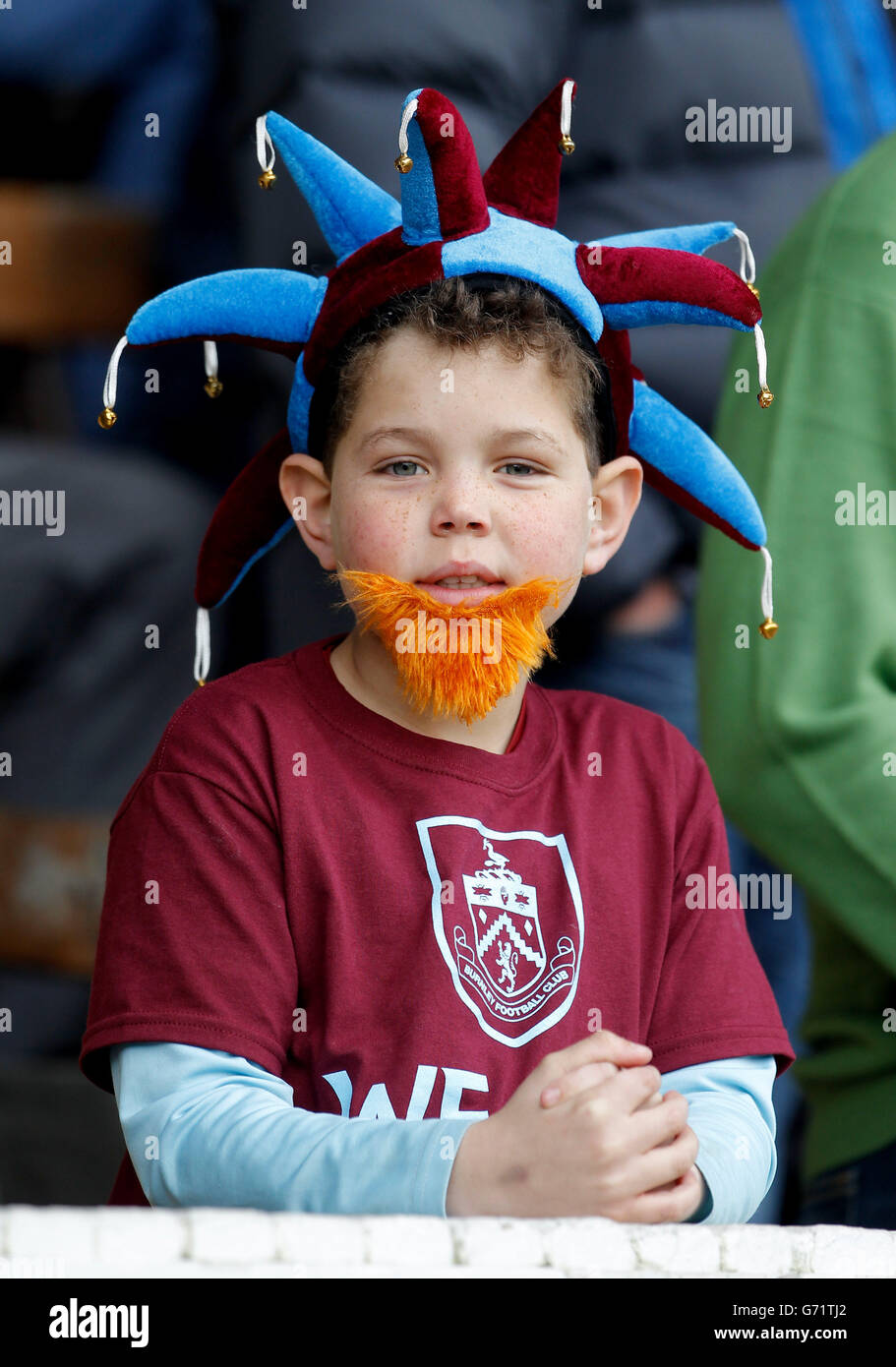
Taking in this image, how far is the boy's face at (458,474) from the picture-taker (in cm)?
105

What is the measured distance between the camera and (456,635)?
3.44ft

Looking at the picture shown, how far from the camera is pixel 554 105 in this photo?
1111mm

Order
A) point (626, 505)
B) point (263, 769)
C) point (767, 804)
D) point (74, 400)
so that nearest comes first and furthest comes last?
1. point (263, 769)
2. point (626, 505)
3. point (767, 804)
4. point (74, 400)

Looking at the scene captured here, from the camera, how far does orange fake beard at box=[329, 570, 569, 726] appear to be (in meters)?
1.05

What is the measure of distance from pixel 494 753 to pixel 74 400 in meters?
1.26

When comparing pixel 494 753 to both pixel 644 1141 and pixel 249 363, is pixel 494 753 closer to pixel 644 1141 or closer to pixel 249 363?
pixel 644 1141

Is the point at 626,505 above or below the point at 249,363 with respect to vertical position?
below

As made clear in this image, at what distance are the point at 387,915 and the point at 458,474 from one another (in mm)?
290

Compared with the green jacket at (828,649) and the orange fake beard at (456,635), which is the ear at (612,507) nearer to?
the orange fake beard at (456,635)

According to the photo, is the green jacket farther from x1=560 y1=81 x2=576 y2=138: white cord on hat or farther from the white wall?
the white wall

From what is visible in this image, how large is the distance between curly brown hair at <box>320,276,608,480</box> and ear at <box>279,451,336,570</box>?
32mm

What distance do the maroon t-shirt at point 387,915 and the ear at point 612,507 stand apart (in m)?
0.15

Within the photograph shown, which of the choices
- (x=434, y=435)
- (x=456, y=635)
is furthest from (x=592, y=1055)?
(x=434, y=435)

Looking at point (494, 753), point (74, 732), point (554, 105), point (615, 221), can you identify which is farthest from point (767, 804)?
point (74, 732)
